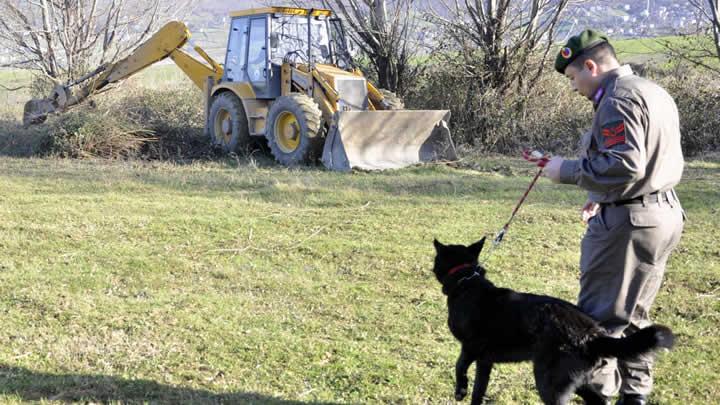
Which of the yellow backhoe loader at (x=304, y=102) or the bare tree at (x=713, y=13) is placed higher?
the bare tree at (x=713, y=13)

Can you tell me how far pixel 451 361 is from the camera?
4.92 metres

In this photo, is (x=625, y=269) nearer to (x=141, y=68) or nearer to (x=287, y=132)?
(x=287, y=132)

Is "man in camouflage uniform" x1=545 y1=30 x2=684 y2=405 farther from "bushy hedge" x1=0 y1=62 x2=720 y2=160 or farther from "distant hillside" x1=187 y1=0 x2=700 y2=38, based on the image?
"distant hillside" x1=187 y1=0 x2=700 y2=38

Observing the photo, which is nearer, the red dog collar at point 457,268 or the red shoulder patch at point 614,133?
the red shoulder patch at point 614,133

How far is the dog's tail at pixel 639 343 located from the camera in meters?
3.32

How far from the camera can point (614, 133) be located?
341 centimetres

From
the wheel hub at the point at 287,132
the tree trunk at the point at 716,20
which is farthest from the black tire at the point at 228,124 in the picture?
the tree trunk at the point at 716,20

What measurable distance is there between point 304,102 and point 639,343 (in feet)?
33.0

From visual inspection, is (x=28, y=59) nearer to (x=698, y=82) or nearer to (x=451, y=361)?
(x=698, y=82)

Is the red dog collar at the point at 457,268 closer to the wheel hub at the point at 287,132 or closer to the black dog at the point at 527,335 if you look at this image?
the black dog at the point at 527,335

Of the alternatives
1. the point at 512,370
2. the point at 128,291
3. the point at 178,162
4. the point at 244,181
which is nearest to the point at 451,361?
the point at 512,370

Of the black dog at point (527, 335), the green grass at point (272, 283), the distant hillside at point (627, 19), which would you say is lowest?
the green grass at point (272, 283)

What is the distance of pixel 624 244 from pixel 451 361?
1714 mm

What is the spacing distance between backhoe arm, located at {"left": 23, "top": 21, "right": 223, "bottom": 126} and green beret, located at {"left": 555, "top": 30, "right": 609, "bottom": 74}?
12235mm
